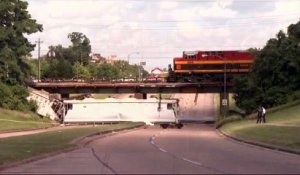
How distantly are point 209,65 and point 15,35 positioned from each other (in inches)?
1222

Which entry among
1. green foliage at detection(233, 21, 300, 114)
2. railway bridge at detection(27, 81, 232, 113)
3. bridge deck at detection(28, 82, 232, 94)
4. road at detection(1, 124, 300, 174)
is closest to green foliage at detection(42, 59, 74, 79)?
railway bridge at detection(27, 81, 232, 113)

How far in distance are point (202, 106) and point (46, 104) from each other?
47652 millimetres

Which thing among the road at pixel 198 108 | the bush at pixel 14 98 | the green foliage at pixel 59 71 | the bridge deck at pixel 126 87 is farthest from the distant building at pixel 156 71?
the bush at pixel 14 98

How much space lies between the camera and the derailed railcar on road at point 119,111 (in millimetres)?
90375

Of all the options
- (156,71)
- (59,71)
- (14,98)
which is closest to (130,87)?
(14,98)

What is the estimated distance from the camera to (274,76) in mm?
87000

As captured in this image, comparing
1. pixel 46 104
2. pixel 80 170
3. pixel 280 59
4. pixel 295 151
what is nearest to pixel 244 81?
pixel 280 59

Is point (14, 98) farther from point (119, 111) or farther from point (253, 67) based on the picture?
point (253, 67)

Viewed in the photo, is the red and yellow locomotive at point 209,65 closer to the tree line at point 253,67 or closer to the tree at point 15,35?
the tree line at point 253,67

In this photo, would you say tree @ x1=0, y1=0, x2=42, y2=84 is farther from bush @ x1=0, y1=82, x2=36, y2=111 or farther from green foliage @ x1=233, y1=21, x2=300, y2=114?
green foliage @ x1=233, y1=21, x2=300, y2=114

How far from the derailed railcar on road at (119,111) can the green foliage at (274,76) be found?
36.2 feet

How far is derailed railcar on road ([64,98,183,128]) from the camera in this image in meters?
90.4

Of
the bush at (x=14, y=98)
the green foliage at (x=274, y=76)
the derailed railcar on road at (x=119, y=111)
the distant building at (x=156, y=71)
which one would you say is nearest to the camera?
the green foliage at (x=274, y=76)

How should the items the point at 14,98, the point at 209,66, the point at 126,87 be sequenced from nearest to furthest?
the point at 14,98 < the point at 209,66 < the point at 126,87
